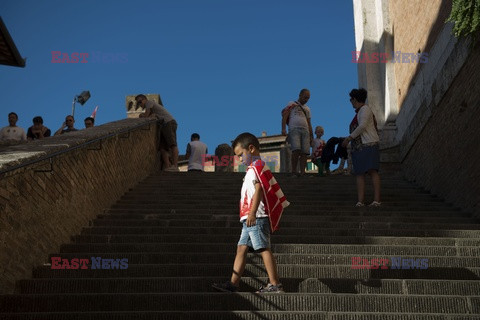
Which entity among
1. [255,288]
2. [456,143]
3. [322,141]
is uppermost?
[322,141]

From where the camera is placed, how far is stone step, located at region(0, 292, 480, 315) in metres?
5.06

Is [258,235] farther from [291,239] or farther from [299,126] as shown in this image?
[299,126]

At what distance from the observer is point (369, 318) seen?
4.80 meters

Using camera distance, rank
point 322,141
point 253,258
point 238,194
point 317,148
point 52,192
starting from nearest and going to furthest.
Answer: point 253,258
point 52,192
point 238,194
point 317,148
point 322,141

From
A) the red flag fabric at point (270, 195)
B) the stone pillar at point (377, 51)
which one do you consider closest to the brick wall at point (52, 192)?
the red flag fabric at point (270, 195)

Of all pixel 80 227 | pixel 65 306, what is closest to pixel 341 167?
pixel 80 227

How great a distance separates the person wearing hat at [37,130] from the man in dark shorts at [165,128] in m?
1.87

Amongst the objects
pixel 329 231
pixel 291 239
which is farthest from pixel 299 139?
pixel 291 239

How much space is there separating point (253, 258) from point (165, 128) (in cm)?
756

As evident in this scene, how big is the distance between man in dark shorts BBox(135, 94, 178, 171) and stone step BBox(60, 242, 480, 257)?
661 cm

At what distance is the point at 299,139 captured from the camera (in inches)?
433

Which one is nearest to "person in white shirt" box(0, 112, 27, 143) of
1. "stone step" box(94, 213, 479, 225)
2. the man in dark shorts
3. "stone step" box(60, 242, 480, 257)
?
the man in dark shorts

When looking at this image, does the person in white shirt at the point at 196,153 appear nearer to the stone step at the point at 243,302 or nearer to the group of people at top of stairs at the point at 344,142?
the group of people at top of stairs at the point at 344,142

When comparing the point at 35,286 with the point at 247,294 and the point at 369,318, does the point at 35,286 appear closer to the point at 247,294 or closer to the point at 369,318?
the point at 247,294
